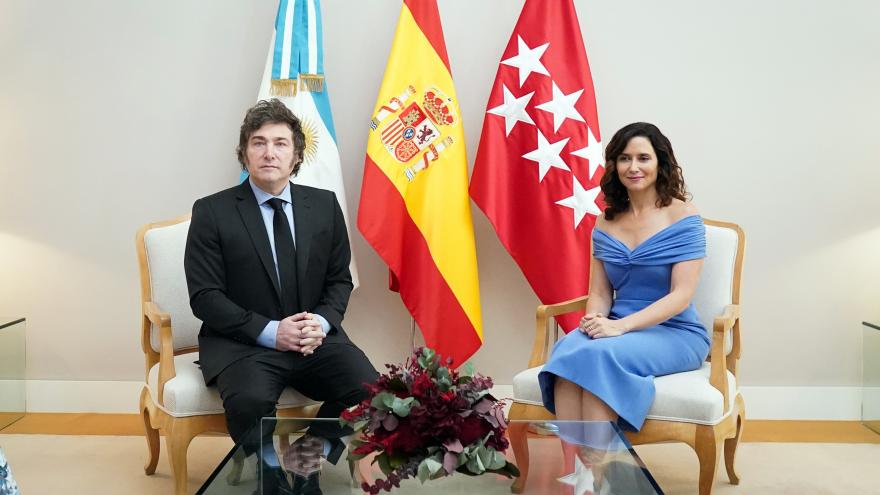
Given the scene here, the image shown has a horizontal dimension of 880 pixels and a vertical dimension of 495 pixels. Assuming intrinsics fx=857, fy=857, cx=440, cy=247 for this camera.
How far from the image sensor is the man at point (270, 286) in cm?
297

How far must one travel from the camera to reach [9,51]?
422 cm

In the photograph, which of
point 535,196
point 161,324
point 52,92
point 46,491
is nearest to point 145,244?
point 161,324

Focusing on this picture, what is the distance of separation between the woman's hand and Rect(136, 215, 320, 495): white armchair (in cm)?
103

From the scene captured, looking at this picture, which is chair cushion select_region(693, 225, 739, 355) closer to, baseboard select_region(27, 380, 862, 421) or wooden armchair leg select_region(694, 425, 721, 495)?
wooden armchair leg select_region(694, 425, 721, 495)

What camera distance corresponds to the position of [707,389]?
9.27ft

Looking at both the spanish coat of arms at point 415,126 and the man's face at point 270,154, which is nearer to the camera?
the man's face at point 270,154

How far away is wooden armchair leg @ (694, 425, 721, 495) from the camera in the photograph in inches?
109

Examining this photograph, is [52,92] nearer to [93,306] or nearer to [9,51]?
[9,51]

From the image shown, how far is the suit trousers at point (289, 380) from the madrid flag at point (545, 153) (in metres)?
1.19

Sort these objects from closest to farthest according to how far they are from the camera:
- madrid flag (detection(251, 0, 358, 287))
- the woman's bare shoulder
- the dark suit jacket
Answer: the dark suit jacket, the woman's bare shoulder, madrid flag (detection(251, 0, 358, 287))

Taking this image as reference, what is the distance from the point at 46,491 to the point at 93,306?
131cm

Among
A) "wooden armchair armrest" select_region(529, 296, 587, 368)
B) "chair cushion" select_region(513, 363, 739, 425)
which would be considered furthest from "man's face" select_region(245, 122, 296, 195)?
"chair cushion" select_region(513, 363, 739, 425)

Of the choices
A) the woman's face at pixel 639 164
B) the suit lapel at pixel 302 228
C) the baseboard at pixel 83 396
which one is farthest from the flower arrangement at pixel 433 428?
the baseboard at pixel 83 396

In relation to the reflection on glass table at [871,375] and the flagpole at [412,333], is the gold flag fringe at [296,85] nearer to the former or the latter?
the flagpole at [412,333]
